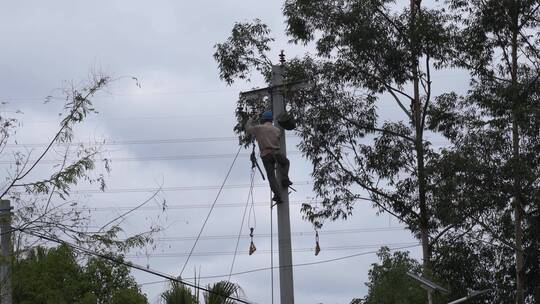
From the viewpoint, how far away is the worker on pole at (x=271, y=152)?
61.1 ft

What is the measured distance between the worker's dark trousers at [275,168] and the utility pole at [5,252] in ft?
14.3

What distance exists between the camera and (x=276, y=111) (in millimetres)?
18969

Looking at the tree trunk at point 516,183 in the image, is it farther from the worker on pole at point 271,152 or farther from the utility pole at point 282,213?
the worker on pole at point 271,152

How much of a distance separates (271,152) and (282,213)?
1.05 m

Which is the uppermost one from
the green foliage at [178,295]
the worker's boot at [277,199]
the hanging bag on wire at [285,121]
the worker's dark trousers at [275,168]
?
the hanging bag on wire at [285,121]

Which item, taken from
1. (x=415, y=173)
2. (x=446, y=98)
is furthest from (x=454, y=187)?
(x=446, y=98)

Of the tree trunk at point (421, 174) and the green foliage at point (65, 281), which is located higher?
the tree trunk at point (421, 174)

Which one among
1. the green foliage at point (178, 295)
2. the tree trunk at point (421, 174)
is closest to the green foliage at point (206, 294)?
the green foliage at point (178, 295)

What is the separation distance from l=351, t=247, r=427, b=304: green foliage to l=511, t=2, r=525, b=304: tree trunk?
239 inches

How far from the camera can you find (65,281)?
20359 millimetres

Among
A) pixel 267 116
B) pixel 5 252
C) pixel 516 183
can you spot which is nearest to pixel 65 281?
pixel 5 252

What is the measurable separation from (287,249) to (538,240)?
13.3 metres

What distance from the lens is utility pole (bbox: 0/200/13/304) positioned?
721 inches

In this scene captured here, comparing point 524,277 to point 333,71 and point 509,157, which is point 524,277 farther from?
point 333,71
